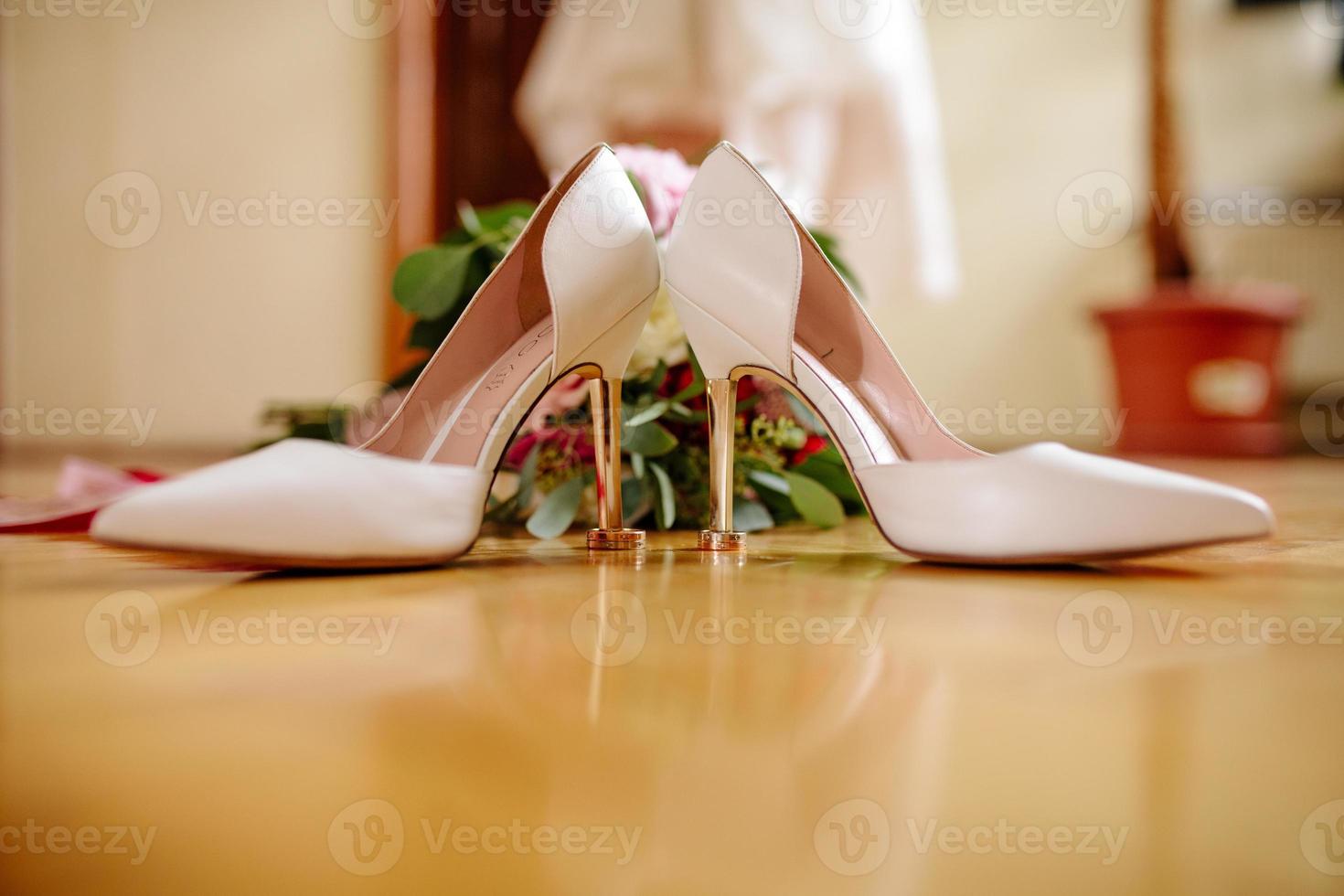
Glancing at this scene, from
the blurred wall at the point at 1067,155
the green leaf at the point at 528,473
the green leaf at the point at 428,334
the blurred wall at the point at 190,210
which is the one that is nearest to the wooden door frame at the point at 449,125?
the blurred wall at the point at 190,210

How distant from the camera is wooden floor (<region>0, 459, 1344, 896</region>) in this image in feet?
0.88

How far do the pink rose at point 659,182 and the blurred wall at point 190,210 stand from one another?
215 cm

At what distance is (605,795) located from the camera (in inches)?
11.5

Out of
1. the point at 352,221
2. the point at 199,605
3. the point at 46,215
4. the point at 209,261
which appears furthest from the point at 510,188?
the point at 199,605

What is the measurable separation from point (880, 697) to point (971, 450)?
31 cm

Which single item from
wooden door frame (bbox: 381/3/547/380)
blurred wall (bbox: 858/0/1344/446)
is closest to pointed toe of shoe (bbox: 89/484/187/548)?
wooden door frame (bbox: 381/3/547/380)

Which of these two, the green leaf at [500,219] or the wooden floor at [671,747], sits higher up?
the green leaf at [500,219]

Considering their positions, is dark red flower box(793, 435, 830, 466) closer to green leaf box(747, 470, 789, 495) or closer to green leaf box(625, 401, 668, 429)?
green leaf box(747, 470, 789, 495)

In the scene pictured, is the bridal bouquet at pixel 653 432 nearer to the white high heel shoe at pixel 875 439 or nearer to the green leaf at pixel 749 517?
the green leaf at pixel 749 517

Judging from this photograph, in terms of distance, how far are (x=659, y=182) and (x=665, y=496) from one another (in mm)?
287

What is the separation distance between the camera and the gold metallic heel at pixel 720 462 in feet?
2.37

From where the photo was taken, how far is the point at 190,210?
→ 115 inches

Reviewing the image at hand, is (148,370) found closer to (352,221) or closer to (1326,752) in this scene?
(352,221)

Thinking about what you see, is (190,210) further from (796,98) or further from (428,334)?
(428,334)
